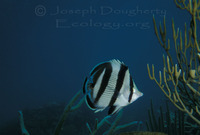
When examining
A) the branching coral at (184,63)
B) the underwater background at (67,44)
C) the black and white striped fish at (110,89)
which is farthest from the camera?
the underwater background at (67,44)

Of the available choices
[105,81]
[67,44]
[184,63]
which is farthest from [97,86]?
[67,44]

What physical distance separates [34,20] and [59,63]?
68951mm

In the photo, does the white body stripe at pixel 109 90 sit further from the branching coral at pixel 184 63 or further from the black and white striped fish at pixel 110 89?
the branching coral at pixel 184 63

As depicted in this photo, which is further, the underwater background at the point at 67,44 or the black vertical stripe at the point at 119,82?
the underwater background at the point at 67,44

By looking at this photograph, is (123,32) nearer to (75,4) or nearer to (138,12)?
(138,12)

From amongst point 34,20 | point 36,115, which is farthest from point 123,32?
point 36,115

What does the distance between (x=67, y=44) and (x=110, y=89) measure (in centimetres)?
10175

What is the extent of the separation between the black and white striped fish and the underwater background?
25.4 ft

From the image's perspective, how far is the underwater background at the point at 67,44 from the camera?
3859cm

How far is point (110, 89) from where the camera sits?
0.95m

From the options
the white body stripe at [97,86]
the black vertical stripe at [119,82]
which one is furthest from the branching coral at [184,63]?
the white body stripe at [97,86]

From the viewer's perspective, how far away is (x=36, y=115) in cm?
819

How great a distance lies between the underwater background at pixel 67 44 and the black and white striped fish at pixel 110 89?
7.74 meters

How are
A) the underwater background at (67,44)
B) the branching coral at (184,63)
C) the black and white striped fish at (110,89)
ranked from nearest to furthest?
the black and white striped fish at (110,89) → the branching coral at (184,63) → the underwater background at (67,44)
